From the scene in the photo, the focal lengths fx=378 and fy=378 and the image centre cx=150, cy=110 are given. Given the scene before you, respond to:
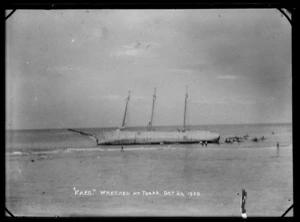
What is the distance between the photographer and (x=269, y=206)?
17.9 ft

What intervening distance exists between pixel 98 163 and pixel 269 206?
5.19 meters
